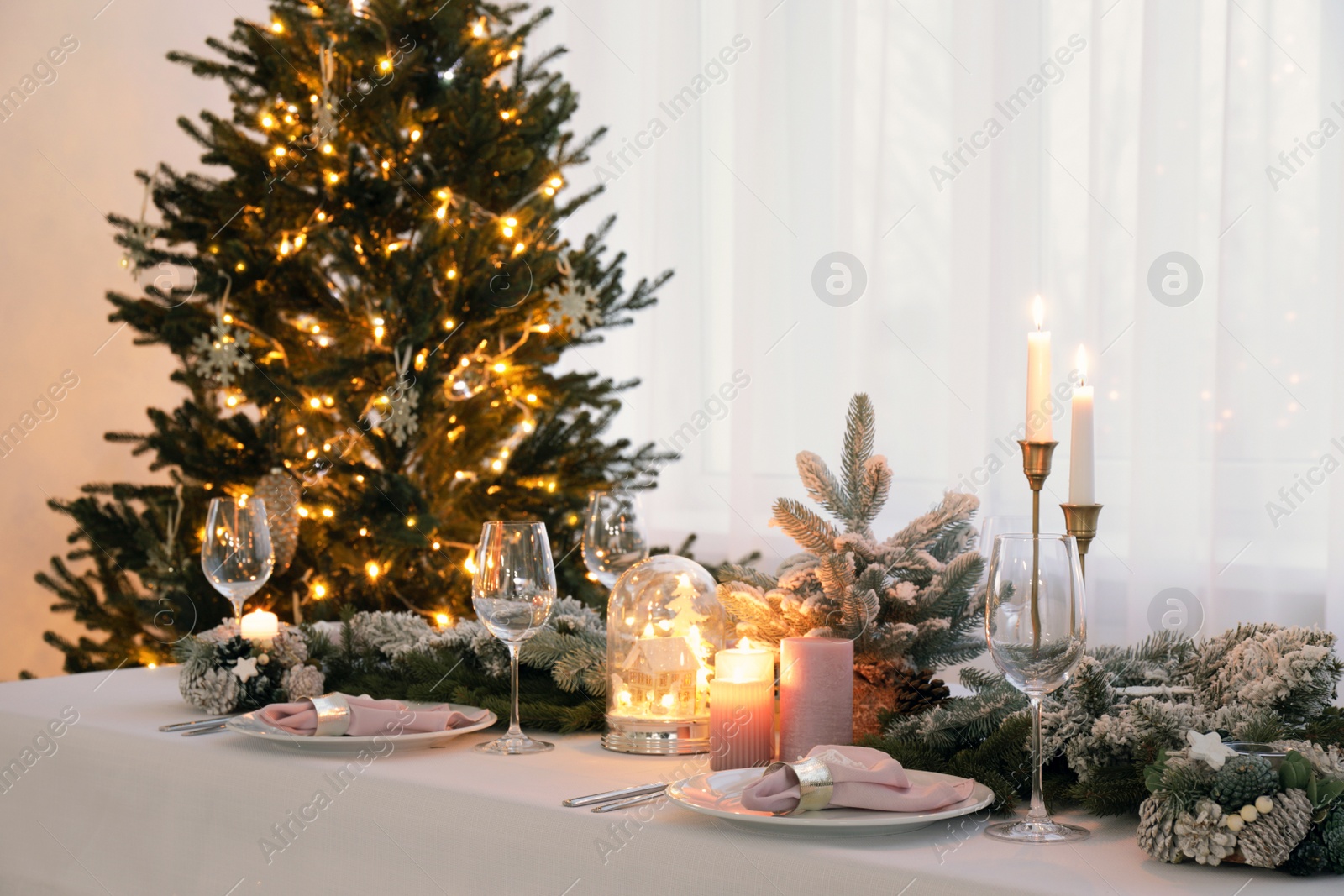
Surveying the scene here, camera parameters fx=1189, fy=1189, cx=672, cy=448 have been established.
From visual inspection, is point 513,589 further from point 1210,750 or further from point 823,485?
point 1210,750

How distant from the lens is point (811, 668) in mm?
1084

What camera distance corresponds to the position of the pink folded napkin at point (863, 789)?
0.90 meters

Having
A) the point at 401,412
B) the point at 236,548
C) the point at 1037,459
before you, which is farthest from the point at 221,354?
the point at 1037,459

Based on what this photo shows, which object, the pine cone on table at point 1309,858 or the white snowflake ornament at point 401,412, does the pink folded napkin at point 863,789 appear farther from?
the white snowflake ornament at point 401,412

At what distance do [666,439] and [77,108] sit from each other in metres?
2.21

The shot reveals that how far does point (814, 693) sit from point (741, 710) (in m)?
0.07

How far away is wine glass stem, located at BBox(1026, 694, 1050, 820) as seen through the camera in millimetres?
898

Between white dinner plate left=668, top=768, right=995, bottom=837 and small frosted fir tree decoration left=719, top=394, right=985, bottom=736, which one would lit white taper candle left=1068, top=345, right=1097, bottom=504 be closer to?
small frosted fir tree decoration left=719, top=394, right=985, bottom=736

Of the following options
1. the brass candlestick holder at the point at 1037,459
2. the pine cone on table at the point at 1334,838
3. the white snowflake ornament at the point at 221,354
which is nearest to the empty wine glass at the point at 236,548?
the brass candlestick holder at the point at 1037,459

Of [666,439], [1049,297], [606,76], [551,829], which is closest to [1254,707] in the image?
[551,829]

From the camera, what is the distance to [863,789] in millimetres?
909

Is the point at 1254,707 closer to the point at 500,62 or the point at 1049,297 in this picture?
the point at 1049,297

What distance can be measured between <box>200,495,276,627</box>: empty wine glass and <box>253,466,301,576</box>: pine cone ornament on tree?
3.98 ft

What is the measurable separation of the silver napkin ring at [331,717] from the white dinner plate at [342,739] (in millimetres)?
13
